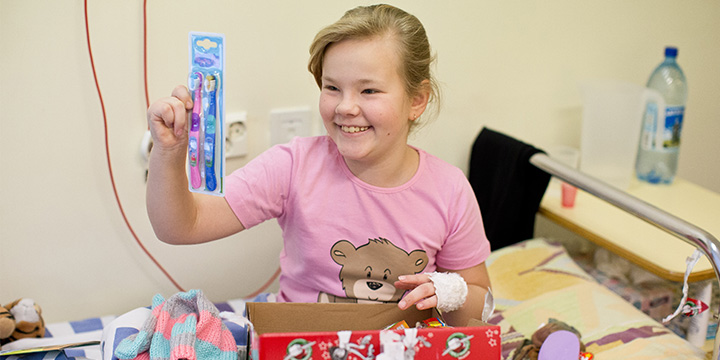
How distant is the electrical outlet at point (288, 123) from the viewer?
5.06 ft

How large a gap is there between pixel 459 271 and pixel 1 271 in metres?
0.91

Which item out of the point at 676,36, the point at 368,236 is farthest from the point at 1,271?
the point at 676,36

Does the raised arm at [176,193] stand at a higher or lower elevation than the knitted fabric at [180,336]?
higher

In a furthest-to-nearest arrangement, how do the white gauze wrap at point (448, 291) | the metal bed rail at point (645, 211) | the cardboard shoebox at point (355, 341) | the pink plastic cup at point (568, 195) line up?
1. the pink plastic cup at point (568, 195)
2. the metal bed rail at point (645, 211)
3. the white gauze wrap at point (448, 291)
4. the cardboard shoebox at point (355, 341)

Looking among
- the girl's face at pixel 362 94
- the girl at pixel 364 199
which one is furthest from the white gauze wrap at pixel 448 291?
the girl's face at pixel 362 94


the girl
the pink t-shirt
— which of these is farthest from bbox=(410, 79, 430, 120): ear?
the pink t-shirt

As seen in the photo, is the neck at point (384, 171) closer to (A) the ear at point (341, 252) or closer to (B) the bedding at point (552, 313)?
(A) the ear at point (341, 252)

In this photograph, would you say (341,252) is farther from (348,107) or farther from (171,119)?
(171,119)

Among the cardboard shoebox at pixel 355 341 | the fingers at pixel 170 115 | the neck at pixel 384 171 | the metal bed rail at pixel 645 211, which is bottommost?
the cardboard shoebox at pixel 355 341

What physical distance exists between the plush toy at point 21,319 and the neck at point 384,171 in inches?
25.2

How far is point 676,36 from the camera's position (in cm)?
208

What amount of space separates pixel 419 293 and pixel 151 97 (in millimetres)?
712

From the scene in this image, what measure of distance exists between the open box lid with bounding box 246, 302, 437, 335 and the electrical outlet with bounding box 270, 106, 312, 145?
23.9 inches

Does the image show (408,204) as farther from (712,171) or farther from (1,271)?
(712,171)
